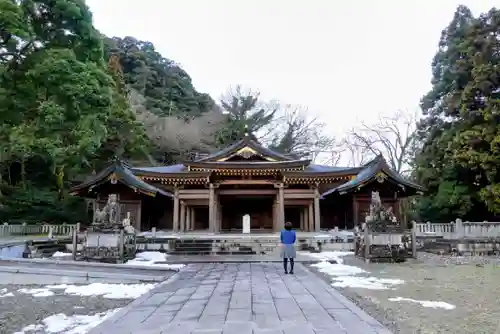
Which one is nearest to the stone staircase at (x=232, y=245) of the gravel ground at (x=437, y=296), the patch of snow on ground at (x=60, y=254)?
the patch of snow on ground at (x=60, y=254)

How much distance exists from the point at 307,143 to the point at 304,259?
30.0 metres

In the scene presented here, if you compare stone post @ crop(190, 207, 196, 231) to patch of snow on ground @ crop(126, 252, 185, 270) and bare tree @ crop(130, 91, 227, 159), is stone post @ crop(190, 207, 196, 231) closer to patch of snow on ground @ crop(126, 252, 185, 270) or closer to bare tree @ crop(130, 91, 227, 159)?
patch of snow on ground @ crop(126, 252, 185, 270)

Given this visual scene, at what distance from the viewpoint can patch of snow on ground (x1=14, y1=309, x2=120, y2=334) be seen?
203 inches

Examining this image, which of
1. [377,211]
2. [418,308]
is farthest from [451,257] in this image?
[418,308]

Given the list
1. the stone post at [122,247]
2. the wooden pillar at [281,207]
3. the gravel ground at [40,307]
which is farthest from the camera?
the wooden pillar at [281,207]

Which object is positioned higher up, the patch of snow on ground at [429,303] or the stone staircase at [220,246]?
the stone staircase at [220,246]

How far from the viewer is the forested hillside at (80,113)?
1697cm

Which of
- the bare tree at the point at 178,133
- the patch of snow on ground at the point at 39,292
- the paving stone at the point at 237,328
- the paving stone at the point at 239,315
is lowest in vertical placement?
the patch of snow on ground at the point at 39,292

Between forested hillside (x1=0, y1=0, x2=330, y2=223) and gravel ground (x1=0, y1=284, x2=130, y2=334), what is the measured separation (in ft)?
35.8

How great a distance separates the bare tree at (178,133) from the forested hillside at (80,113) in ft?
0.35

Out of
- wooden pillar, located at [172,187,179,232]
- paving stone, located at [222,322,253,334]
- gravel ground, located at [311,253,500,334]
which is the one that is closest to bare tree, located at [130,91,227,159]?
wooden pillar, located at [172,187,179,232]

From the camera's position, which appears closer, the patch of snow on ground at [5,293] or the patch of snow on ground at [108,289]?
the patch of snow on ground at [108,289]

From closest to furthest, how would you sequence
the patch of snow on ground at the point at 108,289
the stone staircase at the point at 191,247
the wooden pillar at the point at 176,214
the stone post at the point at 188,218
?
the patch of snow on ground at the point at 108,289 → the stone staircase at the point at 191,247 → the wooden pillar at the point at 176,214 → the stone post at the point at 188,218

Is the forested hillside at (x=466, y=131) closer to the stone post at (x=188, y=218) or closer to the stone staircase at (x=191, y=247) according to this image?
the stone post at (x=188, y=218)
